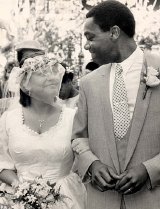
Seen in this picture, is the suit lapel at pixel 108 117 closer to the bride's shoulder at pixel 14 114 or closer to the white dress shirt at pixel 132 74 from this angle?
the white dress shirt at pixel 132 74

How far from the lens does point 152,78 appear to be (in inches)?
105

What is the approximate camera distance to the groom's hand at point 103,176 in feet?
8.41

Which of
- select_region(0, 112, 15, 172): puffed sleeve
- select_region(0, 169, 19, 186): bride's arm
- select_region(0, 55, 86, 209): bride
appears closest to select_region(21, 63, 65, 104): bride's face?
select_region(0, 55, 86, 209): bride

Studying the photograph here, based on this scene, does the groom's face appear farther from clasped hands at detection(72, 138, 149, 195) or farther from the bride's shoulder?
the bride's shoulder

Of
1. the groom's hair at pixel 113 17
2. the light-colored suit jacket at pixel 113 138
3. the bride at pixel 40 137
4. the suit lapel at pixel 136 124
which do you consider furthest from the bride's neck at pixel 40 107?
the suit lapel at pixel 136 124

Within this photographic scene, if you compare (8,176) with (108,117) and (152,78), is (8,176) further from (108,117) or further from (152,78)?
(152,78)

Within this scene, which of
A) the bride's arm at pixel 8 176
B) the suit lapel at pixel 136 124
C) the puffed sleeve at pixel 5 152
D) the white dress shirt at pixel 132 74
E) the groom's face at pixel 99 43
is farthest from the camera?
the puffed sleeve at pixel 5 152

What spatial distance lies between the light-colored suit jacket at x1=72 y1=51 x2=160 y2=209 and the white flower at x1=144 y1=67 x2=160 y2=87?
0.14 ft

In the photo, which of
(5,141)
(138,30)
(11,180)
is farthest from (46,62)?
(138,30)

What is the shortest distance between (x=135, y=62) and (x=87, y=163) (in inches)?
28.5

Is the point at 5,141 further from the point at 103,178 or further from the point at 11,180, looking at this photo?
the point at 103,178

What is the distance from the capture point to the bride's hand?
2.76 meters

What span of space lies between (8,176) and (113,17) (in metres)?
1.37

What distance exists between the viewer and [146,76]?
9.00ft
